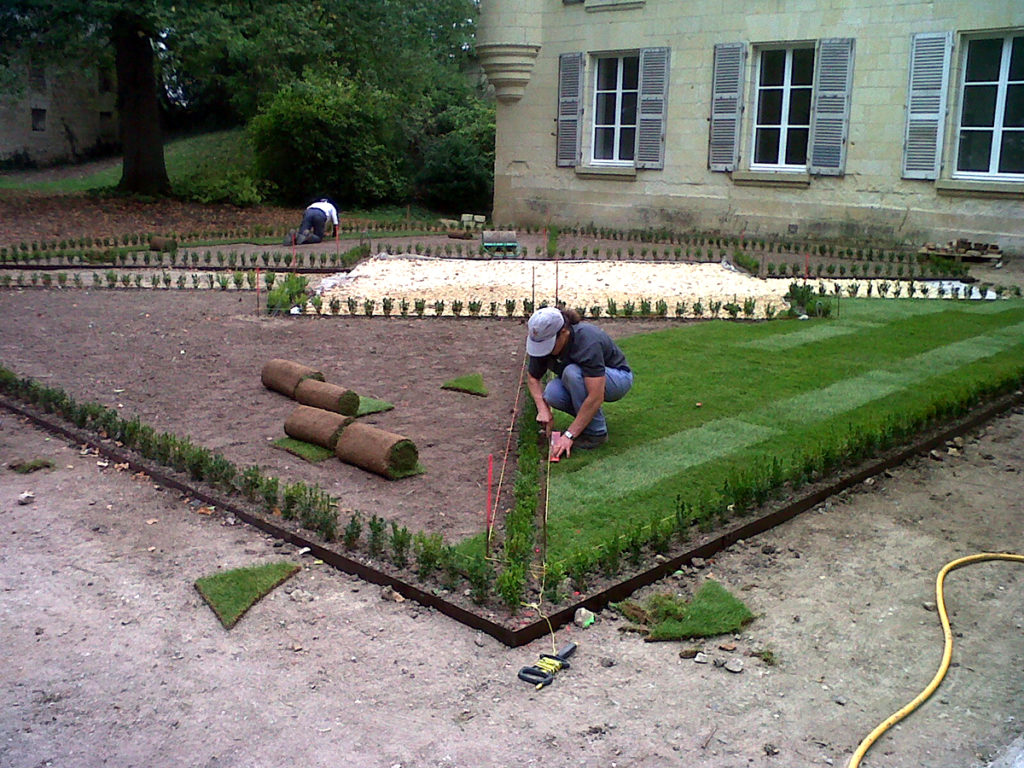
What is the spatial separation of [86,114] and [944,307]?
29.5 metres

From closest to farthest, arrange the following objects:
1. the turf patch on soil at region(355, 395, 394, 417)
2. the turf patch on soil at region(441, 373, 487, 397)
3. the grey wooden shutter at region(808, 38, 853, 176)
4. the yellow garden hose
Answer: the yellow garden hose < the turf patch on soil at region(355, 395, 394, 417) < the turf patch on soil at region(441, 373, 487, 397) < the grey wooden shutter at region(808, 38, 853, 176)

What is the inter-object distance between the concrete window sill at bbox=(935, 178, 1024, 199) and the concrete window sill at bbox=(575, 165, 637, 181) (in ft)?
20.3

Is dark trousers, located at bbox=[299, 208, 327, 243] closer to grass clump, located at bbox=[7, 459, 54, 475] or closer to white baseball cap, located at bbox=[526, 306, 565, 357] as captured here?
grass clump, located at bbox=[7, 459, 54, 475]

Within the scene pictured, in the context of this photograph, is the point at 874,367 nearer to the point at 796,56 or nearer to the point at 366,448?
the point at 366,448

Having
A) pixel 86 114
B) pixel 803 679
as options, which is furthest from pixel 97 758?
pixel 86 114

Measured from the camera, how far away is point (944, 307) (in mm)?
12383

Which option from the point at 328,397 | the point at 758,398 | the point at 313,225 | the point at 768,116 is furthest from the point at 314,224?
the point at 758,398

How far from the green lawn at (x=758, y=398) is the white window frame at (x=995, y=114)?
5380 mm

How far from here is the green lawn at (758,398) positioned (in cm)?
609

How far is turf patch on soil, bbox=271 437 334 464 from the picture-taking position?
22.1 feet

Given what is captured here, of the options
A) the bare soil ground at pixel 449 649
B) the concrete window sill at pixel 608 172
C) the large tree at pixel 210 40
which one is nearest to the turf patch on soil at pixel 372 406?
the bare soil ground at pixel 449 649

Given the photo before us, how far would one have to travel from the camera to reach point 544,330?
634cm

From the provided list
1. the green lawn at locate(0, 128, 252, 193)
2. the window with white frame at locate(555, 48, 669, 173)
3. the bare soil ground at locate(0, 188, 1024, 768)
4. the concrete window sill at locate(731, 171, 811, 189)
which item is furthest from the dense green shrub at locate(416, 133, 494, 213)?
the bare soil ground at locate(0, 188, 1024, 768)

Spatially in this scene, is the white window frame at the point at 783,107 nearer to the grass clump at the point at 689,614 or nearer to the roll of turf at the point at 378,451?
the roll of turf at the point at 378,451
